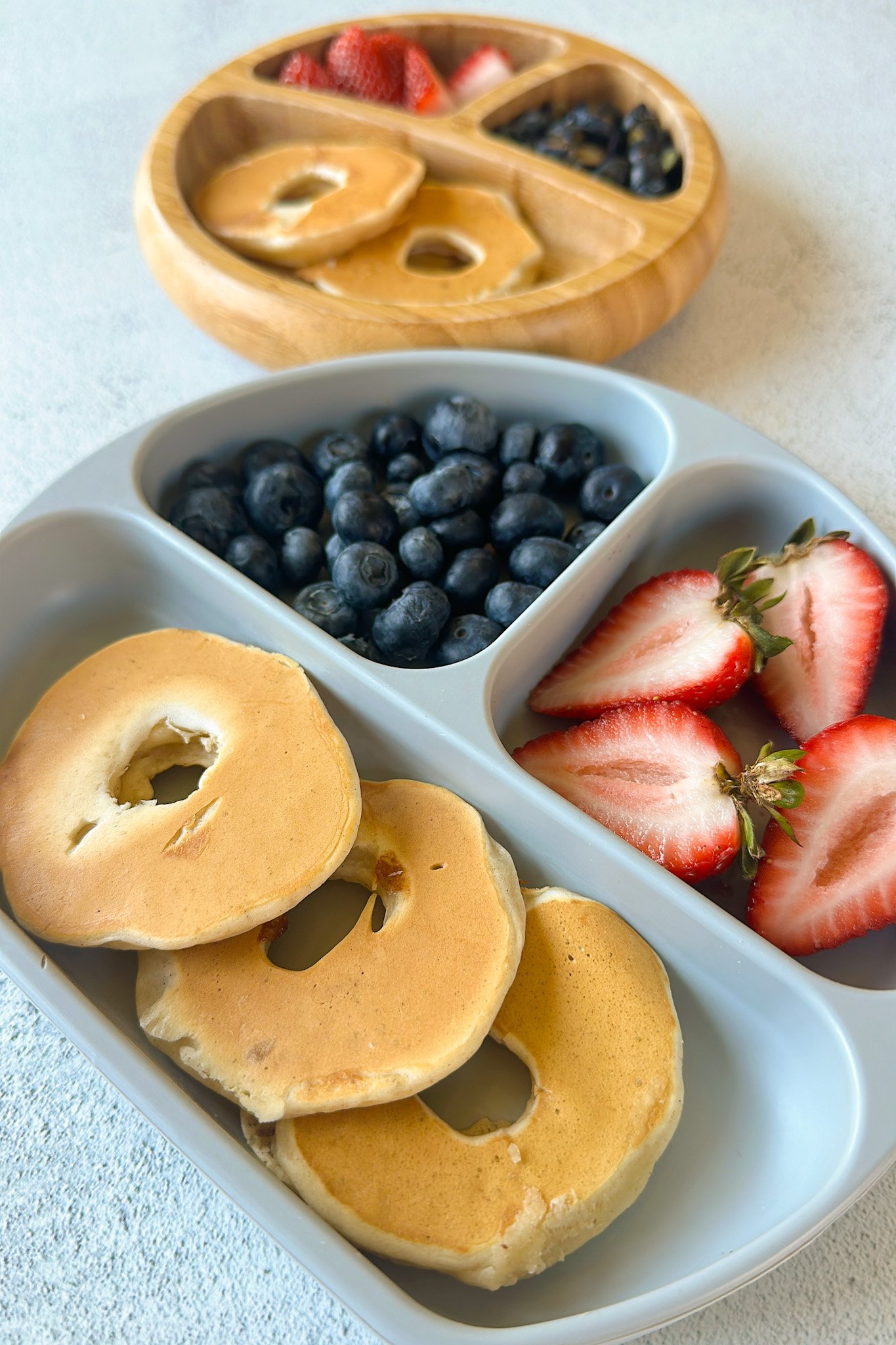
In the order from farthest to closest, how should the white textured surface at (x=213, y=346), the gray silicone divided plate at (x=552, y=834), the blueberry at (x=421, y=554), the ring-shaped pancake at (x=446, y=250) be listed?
the ring-shaped pancake at (x=446, y=250) < the blueberry at (x=421, y=554) < the white textured surface at (x=213, y=346) < the gray silicone divided plate at (x=552, y=834)

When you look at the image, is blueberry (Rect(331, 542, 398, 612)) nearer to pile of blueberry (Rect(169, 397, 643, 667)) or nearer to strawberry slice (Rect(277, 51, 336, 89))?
pile of blueberry (Rect(169, 397, 643, 667))

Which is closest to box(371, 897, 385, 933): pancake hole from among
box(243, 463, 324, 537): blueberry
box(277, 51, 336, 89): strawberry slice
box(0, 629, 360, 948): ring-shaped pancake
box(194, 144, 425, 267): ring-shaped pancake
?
box(0, 629, 360, 948): ring-shaped pancake

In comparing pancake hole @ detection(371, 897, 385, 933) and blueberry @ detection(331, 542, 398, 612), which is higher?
blueberry @ detection(331, 542, 398, 612)

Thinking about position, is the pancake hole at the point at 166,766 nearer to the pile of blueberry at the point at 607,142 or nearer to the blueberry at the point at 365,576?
the blueberry at the point at 365,576

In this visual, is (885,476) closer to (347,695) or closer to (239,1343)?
(347,695)

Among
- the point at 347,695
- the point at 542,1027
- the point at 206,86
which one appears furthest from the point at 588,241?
the point at 542,1027

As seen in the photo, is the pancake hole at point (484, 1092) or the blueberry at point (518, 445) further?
the blueberry at point (518, 445)

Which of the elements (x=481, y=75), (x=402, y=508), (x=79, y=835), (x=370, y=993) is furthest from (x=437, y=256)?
(x=370, y=993)

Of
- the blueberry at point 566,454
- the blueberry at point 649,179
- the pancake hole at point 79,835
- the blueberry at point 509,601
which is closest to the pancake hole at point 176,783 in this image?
the pancake hole at point 79,835
